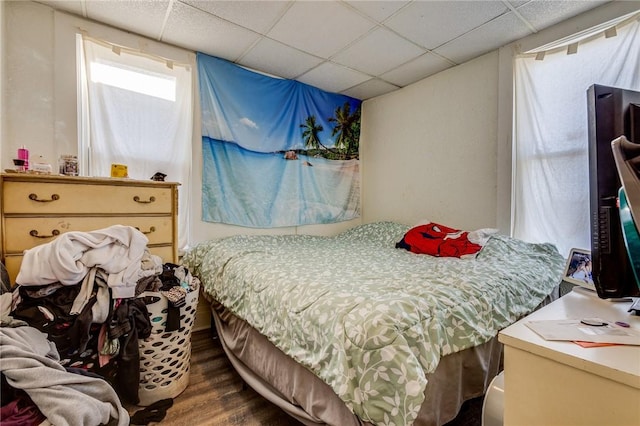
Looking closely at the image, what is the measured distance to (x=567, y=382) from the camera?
22.7 inches

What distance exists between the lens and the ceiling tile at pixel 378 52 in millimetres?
2203

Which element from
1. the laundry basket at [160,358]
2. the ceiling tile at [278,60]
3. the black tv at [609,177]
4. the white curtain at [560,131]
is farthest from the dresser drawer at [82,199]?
the white curtain at [560,131]

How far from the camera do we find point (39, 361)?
0.92m

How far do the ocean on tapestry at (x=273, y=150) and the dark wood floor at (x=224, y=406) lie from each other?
127 cm

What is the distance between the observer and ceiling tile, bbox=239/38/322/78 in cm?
235

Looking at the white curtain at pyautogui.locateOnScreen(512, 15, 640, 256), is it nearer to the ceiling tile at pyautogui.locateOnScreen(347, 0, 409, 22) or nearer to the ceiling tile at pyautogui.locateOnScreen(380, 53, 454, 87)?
the ceiling tile at pyautogui.locateOnScreen(380, 53, 454, 87)

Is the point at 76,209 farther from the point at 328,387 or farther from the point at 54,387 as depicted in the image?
the point at 328,387

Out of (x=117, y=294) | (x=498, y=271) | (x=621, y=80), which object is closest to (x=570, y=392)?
(x=498, y=271)

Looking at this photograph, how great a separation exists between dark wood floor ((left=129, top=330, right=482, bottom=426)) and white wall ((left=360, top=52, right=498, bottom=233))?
5.45 feet

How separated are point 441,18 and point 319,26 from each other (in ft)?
2.78

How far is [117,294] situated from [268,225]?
63.4 inches

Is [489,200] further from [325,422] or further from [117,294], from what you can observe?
[117,294]

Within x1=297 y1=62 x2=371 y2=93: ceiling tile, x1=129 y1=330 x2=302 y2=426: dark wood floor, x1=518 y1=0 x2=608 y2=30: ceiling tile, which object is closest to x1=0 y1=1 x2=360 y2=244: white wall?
x1=297 y1=62 x2=371 y2=93: ceiling tile

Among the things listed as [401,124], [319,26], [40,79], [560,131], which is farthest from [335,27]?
[40,79]
